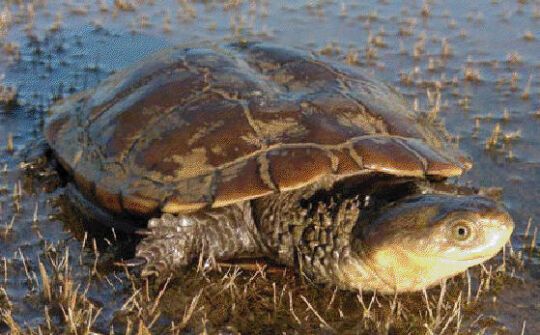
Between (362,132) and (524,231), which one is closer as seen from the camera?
(362,132)

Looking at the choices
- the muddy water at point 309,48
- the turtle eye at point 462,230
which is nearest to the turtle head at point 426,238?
the turtle eye at point 462,230

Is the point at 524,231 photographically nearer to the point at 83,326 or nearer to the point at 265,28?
the point at 83,326

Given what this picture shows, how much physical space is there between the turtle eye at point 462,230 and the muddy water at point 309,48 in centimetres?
72

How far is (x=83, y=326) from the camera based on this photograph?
353 centimetres

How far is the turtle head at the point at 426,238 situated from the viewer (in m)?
3.29

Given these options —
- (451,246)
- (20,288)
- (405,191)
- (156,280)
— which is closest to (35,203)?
(20,288)

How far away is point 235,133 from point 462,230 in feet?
4.79

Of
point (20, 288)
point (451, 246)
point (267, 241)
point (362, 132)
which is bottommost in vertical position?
point (20, 288)

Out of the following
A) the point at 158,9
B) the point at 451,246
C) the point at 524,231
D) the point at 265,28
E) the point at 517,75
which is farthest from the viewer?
the point at 158,9

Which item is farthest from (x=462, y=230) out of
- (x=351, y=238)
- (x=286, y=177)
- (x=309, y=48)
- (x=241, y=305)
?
(x=309, y=48)

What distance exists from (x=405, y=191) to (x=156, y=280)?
4.93 ft

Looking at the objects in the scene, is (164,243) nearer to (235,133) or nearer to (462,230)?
(235,133)

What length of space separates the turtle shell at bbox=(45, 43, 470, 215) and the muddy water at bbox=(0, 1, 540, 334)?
1.69ft

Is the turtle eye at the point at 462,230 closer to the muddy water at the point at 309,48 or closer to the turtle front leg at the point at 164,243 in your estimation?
the muddy water at the point at 309,48
